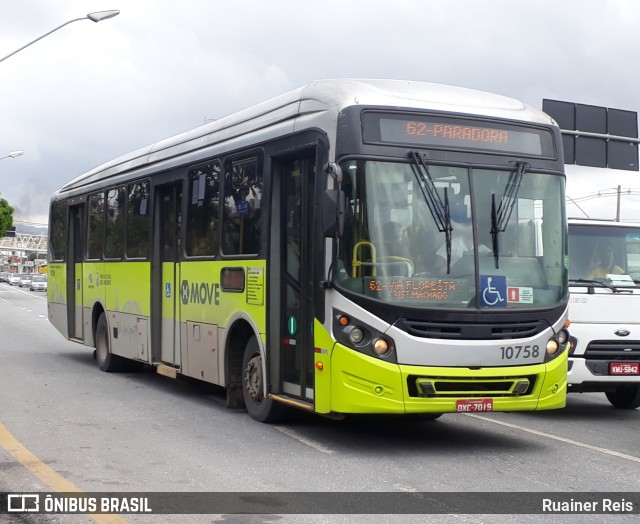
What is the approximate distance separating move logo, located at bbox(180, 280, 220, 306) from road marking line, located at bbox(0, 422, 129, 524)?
9.19 feet

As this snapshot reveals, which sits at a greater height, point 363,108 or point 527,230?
point 363,108

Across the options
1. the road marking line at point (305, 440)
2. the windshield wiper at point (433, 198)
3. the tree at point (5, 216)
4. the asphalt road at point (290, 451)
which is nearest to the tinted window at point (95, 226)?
the asphalt road at point (290, 451)

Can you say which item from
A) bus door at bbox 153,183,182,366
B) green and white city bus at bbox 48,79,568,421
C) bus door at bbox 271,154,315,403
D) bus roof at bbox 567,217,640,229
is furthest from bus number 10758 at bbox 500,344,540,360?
bus door at bbox 153,183,182,366

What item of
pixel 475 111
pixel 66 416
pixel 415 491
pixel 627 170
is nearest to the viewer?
pixel 415 491

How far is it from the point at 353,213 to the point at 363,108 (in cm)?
100

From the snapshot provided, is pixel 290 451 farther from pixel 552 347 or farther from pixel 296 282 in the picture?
pixel 552 347

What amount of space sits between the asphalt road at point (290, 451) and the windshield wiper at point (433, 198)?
1875 millimetres

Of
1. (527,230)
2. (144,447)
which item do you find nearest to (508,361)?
(527,230)

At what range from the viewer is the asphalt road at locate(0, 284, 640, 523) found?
7.47 m

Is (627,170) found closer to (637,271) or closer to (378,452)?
(637,271)

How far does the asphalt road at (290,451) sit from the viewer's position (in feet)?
24.5

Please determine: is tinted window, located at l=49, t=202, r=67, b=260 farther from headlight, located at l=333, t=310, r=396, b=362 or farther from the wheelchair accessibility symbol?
the wheelchair accessibility symbol

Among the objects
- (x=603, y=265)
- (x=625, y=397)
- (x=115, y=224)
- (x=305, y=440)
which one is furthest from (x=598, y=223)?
(x=115, y=224)

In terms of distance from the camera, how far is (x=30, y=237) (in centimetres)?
19050
